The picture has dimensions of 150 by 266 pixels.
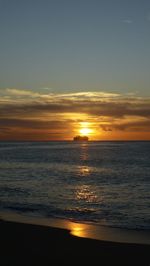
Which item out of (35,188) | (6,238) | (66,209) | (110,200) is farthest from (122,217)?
(35,188)

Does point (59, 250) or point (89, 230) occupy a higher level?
point (89, 230)

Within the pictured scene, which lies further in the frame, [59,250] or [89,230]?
[89,230]

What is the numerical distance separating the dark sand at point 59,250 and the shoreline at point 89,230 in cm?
78

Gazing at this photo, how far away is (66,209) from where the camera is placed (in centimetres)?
2594

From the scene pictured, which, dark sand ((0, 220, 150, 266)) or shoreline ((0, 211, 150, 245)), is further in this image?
shoreline ((0, 211, 150, 245))

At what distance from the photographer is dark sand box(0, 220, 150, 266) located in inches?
523

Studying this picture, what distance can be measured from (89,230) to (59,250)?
14.8 feet

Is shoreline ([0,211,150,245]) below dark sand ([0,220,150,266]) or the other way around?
the other way around

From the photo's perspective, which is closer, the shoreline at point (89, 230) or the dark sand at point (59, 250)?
the dark sand at point (59, 250)

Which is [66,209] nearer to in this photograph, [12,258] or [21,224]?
[21,224]

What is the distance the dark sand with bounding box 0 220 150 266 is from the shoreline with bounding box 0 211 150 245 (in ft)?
2.57

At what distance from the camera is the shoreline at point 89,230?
17172 mm

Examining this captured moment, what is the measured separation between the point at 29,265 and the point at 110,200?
17.1 metres

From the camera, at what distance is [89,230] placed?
754 inches
